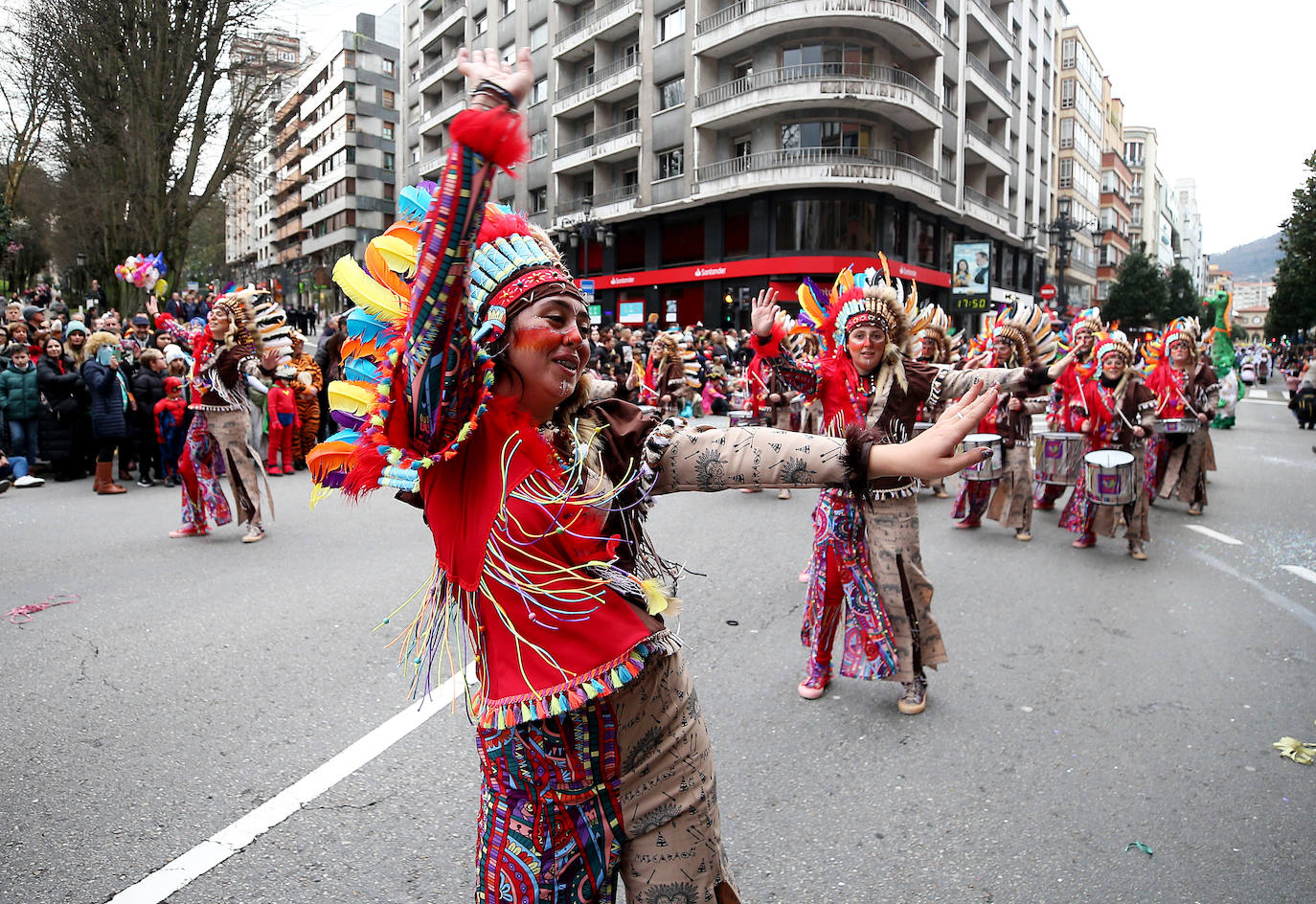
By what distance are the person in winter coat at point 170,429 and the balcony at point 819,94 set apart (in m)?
24.9

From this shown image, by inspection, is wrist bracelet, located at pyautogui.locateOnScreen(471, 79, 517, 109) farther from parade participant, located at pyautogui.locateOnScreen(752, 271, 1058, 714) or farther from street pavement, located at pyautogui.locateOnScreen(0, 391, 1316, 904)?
parade participant, located at pyautogui.locateOnScreen(752, 271, 1058, 714)

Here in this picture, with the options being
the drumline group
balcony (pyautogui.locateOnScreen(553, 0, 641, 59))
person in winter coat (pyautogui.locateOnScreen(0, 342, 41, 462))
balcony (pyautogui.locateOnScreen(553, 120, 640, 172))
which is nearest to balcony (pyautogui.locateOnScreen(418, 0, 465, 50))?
balcony (pyautogui.locateOnScreen(553, 0, 641, 59))

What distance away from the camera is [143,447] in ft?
34.6

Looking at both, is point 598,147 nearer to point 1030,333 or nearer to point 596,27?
point 596,27

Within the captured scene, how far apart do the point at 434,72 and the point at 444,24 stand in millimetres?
2756

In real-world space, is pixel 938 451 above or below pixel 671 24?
below

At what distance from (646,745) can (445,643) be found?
52cm

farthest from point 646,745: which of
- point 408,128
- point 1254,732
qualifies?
point 408,128

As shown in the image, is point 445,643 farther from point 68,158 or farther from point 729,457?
point 68,158

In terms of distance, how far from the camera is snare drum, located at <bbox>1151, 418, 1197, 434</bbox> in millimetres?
9203

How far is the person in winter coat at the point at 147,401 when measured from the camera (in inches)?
414

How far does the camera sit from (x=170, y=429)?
1045cm

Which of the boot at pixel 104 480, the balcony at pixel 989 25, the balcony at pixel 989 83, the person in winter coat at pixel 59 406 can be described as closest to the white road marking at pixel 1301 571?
the boot at pixel 104 480

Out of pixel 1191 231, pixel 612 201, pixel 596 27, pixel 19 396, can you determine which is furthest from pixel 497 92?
pixel 1191 231
